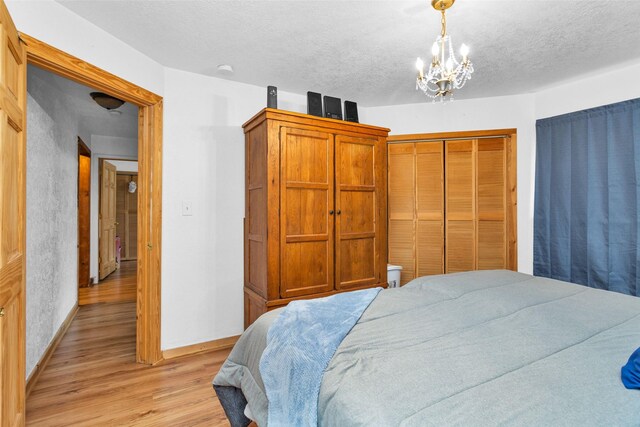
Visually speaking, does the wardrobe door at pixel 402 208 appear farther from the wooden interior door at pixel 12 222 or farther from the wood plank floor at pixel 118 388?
the wooden interior door at pixel 12 222

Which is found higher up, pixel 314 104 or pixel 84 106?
pixel 84 106

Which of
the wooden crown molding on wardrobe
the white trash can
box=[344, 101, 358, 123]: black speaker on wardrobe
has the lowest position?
the white trash can

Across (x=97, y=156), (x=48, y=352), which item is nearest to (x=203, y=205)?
(x=48, y=352)

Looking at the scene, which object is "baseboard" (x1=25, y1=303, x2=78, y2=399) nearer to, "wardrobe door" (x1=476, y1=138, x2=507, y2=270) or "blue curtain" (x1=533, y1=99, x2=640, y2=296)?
"wardrobe door" (x1=476, y1=138, x2=507, y2=270)

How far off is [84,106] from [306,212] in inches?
116

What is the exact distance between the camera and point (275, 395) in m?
1.18

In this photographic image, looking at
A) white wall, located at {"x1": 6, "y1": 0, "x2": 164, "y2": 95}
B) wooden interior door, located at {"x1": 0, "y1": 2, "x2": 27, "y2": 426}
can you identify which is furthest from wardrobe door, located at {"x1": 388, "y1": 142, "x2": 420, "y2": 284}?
wooden interior door, located at {"x1": 0, "y1": 2, "x2": 27, "y2": 426}

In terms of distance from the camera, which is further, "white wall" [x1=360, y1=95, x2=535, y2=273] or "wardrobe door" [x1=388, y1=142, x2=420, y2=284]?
"wardrobe door" [x1=388, y1=142, x2=420, y2=284]

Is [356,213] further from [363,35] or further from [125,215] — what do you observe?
[125,215]

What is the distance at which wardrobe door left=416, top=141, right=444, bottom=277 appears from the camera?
11.9ft

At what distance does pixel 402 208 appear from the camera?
3723 mm

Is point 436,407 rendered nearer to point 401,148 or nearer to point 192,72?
point 192,72

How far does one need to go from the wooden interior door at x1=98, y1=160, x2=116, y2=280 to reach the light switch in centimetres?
352

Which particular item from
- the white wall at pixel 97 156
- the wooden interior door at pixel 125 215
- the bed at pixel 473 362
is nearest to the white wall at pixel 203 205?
the bed at pixel 473 362
